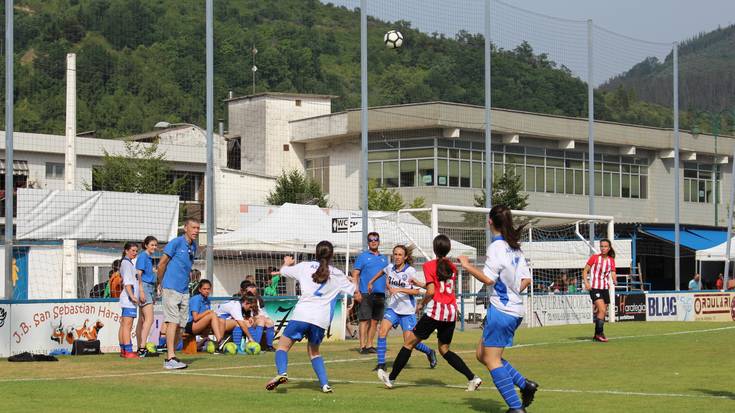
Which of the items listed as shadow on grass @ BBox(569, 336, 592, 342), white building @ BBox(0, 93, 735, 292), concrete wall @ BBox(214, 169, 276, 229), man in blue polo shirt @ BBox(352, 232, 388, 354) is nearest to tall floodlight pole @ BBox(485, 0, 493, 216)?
shadow on grass @ BBox(569, 336, 592, 342)

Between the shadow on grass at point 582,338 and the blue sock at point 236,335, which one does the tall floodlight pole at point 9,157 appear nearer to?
the blue sock at point 236,335

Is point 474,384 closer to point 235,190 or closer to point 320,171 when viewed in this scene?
point 235,190

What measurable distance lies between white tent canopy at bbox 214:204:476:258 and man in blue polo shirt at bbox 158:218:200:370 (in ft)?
39.0

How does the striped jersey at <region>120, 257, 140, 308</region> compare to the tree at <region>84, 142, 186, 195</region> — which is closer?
the striped jersey at <region>120, 257, 140, 308</region>

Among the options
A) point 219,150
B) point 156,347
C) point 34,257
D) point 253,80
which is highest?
point 253,80

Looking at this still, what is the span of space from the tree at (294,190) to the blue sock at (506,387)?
46.1 meters

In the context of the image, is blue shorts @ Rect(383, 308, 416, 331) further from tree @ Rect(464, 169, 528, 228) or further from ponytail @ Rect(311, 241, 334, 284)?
tree @ Rect(464, 169, 528, 228)

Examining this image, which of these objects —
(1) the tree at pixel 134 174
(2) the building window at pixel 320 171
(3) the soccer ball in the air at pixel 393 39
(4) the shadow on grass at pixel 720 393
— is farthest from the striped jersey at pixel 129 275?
(2) the building window at pixel 320 171

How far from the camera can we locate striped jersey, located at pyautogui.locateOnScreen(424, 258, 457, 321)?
13.5m

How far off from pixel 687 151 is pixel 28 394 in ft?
198

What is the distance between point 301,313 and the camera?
1272 centimetres

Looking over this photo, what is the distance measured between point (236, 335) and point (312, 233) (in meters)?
9.87

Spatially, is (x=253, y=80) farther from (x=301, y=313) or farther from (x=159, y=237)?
(x=301, y=313)

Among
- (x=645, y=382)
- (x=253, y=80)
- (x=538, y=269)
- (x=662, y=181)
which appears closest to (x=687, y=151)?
(x=662, y=181)
